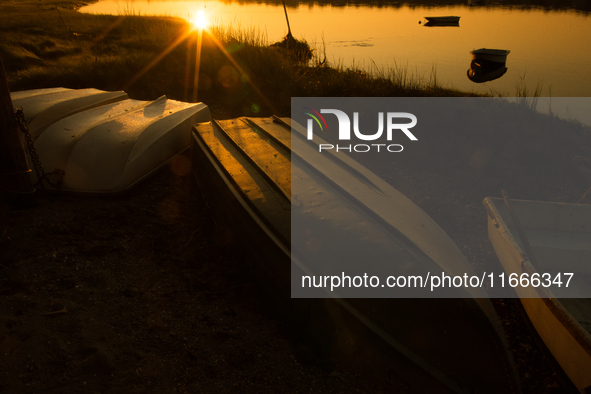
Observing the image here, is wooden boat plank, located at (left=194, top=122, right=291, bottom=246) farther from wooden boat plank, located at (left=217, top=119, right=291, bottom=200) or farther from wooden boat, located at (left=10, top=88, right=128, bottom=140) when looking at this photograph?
wooden boat, located at (left=10, top=88, right=128, bottom=140)

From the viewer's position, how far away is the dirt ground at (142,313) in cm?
219

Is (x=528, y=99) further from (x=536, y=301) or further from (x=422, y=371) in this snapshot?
(x=422, y=371)

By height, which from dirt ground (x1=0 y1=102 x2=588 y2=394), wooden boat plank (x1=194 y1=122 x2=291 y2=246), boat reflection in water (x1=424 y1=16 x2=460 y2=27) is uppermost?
boat reflection in water (x1=424 y1=16 x2=460 y2=27)

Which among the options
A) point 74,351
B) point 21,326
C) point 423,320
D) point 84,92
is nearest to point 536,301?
point 423,320

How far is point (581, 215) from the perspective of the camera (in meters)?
4.27

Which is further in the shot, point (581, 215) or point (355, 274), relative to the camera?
point (581, 215)

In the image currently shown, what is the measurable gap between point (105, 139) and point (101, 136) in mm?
75

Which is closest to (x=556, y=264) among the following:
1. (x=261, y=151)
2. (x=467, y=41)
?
(x=261, y=151)

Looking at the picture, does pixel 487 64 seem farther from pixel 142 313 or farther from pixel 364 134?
pixel 142 313

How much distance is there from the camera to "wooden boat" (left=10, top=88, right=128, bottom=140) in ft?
15.3

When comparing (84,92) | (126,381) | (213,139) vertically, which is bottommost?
(126,381)

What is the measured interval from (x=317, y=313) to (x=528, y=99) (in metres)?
9.69

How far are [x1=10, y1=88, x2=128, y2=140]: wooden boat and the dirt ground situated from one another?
1.29 metres

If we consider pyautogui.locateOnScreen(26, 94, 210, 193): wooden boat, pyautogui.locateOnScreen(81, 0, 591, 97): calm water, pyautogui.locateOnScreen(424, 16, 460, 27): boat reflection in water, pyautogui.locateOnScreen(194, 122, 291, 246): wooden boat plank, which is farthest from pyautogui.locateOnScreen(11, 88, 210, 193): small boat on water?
pyautogui.locateOnScreen(424, 16, 460, 27): boat reflection in water
